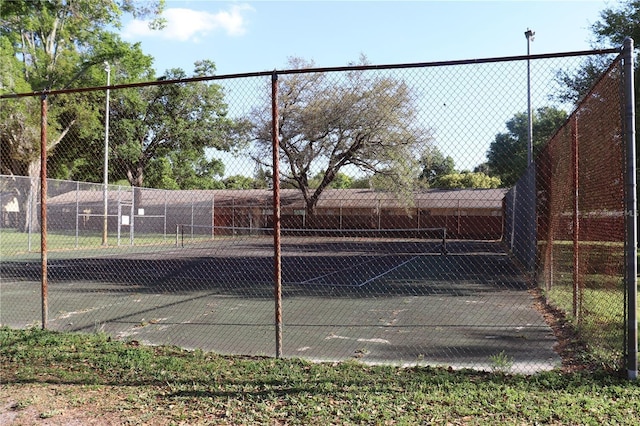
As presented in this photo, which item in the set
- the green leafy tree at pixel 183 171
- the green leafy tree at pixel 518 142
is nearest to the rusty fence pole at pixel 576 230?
the green leafy tree at pixel 518 142

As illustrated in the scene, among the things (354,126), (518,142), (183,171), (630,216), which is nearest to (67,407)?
(630,216)

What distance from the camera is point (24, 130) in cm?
3047

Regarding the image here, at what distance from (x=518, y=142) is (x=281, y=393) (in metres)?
49.5

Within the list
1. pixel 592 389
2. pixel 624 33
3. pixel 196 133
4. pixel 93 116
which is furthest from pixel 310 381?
pixel 196 133

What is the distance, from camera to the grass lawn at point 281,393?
13.5 feet

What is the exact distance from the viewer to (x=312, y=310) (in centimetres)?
920

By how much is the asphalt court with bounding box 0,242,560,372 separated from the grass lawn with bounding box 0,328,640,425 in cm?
65

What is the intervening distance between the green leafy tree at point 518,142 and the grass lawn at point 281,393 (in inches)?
1010

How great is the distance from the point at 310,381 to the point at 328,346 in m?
1.62

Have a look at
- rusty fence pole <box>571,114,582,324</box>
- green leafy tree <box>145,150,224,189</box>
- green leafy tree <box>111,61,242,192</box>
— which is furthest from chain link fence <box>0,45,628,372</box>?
green leafy tree <box>145,150,224,189</box>

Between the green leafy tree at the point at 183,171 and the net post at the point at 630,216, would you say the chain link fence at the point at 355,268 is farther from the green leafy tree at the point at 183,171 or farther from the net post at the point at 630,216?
the green leafy tree at the point at 183,171

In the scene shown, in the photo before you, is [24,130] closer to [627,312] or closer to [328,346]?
[328,346]

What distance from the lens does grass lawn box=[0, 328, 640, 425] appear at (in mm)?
4105

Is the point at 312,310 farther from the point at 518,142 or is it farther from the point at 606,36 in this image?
the point at 518,142
